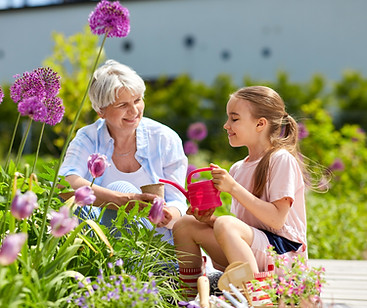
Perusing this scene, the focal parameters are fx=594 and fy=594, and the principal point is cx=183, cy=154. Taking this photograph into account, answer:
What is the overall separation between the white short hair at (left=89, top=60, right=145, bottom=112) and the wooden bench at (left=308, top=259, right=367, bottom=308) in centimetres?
127

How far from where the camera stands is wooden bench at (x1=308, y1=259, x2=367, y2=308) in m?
2.59

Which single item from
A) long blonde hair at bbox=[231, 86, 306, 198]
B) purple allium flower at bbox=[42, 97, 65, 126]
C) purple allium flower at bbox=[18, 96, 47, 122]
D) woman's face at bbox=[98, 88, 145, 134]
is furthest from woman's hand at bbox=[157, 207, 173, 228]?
purple allium flower at bbox=[18, 96, 47, 122]

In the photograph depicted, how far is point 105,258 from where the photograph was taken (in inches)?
82.3

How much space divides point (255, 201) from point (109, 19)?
3.06ft

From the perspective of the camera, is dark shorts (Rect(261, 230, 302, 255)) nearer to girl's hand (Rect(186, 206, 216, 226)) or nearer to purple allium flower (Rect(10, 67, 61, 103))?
girl's hand (Rect(186, 206, 216, 226))

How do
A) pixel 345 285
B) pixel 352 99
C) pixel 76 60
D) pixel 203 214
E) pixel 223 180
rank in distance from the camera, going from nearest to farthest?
1. pixel 223 180
2. pixel 203 214
3. pixel 345 285
4. pixel 76 60
5. pixel 352 99

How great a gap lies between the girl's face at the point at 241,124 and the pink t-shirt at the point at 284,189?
12cm

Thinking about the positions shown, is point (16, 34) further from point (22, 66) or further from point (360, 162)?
point (360, 162)

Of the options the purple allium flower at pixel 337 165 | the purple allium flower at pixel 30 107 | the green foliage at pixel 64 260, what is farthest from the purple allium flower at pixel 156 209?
the purple allium flower at pixel 337 165

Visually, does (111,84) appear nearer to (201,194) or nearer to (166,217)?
(166,217)

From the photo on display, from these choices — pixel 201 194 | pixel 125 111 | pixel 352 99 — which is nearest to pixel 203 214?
pixel 201 194

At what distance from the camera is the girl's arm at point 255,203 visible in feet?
7.50

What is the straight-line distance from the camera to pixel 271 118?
2.60 meters

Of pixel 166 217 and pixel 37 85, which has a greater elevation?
pixel 37 85
